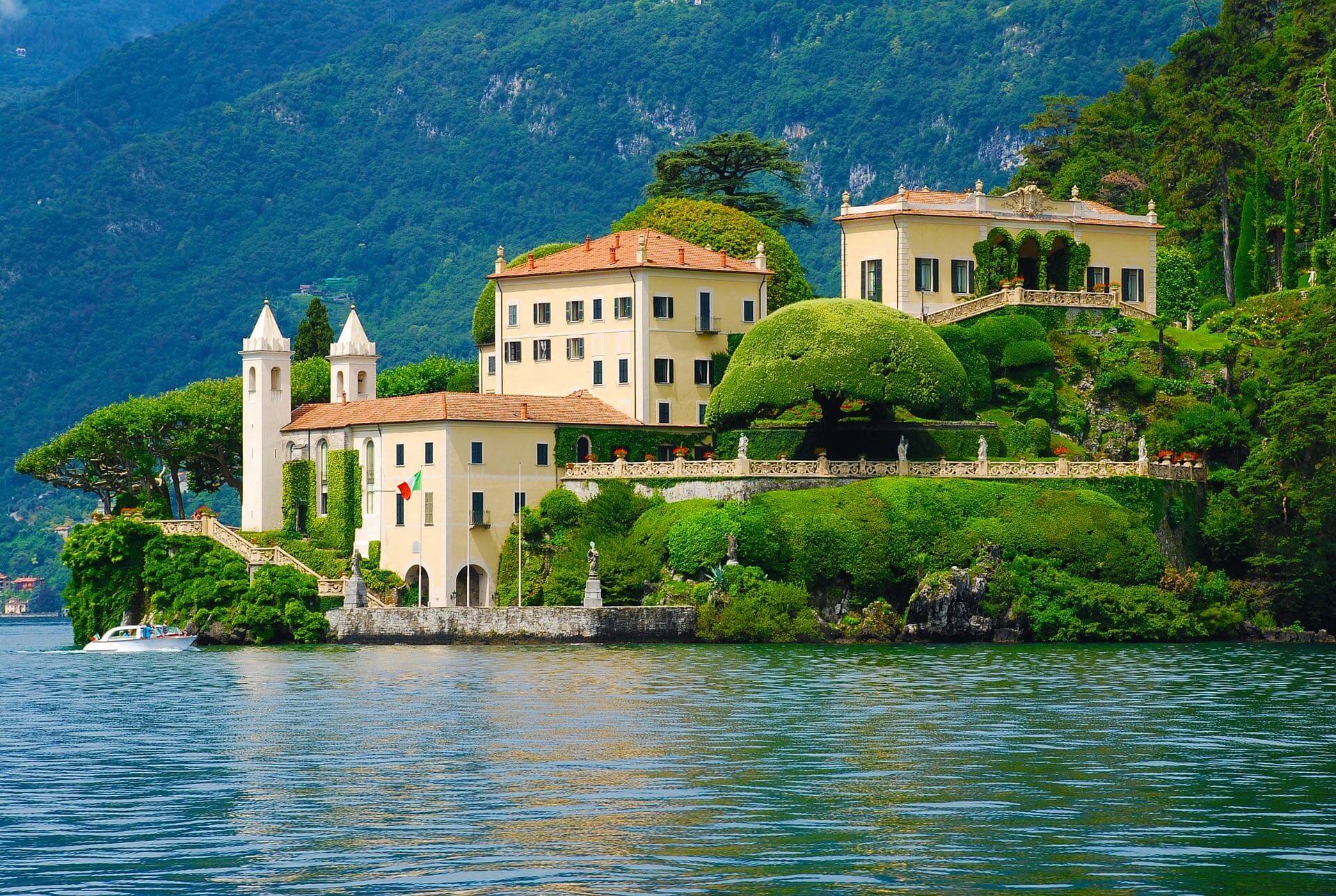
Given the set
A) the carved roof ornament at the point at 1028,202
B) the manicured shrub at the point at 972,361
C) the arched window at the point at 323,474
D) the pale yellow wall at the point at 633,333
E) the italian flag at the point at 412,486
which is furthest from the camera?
the carved roof ornament at the point at 1028,202

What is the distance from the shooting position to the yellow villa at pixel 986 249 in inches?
3772

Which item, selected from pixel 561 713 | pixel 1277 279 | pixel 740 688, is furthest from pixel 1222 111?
pixel 561 713

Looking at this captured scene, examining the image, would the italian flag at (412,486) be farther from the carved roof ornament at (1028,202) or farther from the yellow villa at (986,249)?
the carved roof ornament at (1028,202)

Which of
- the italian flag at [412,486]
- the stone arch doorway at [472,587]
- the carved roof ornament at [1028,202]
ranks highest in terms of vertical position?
the carved roof ornament at [1028,202]

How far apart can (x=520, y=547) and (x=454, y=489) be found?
4.12m

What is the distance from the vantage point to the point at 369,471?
3543 inches

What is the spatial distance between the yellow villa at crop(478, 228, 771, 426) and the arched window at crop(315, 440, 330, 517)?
26.3 feet

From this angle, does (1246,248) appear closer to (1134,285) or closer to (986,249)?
(1134,285)

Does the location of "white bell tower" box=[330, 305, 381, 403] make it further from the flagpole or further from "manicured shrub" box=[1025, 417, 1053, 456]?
"manicured shrub" box=[1025, 417, 1053, 456]

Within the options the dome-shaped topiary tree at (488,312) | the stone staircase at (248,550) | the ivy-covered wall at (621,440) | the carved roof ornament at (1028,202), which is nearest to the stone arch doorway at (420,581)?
the stone staircase at (248,550)

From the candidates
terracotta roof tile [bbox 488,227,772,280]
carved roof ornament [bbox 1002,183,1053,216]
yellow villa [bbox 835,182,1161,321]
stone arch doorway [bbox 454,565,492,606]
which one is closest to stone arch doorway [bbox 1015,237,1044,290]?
yellow villa [bbox 835,182,1161,321]

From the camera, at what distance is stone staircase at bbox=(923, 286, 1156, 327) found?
3706 inches

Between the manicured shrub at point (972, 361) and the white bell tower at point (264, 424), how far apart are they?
25.4 meters

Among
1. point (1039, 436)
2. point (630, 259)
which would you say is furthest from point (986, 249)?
point (630, 259)
